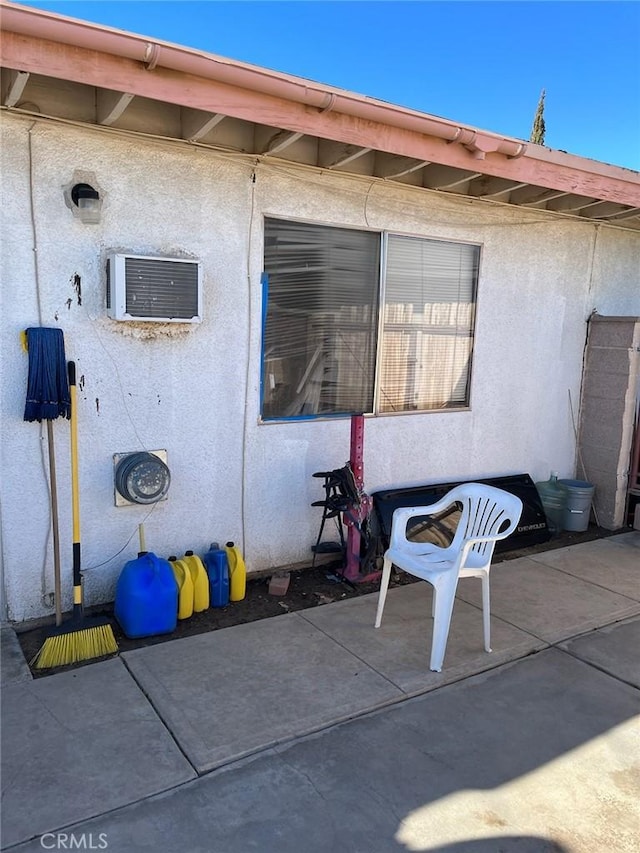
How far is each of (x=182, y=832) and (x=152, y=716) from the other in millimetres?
678

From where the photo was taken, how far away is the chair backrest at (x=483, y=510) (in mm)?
3479

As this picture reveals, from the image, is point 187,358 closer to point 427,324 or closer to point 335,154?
point 335,154

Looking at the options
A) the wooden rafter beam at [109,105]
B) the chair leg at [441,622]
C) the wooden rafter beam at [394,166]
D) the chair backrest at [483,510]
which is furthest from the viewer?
the wooden rafter beam at [394,166]

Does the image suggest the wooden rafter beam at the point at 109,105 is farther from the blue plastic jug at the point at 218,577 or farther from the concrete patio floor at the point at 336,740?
the concrete patio floor at the point at 336,740

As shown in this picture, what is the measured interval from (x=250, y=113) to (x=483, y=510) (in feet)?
8.26

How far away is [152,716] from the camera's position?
2707 mm

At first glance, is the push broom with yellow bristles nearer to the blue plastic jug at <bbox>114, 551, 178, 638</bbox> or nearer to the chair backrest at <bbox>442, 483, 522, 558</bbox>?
the blue plastic jug at <bbox>114, 551, 178, 638</bbox>

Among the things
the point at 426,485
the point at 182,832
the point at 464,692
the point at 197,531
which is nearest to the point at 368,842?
the point at 182,832

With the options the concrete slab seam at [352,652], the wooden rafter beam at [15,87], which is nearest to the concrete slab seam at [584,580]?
the concrete slab seam at [352,652]

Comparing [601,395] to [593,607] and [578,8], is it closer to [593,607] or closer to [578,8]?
[593,607]

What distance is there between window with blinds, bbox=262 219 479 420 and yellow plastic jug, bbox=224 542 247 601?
0.95 metres

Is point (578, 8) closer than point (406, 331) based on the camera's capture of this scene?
No

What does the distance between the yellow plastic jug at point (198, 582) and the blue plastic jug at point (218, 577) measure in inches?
2.4

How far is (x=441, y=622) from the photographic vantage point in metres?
3.15
